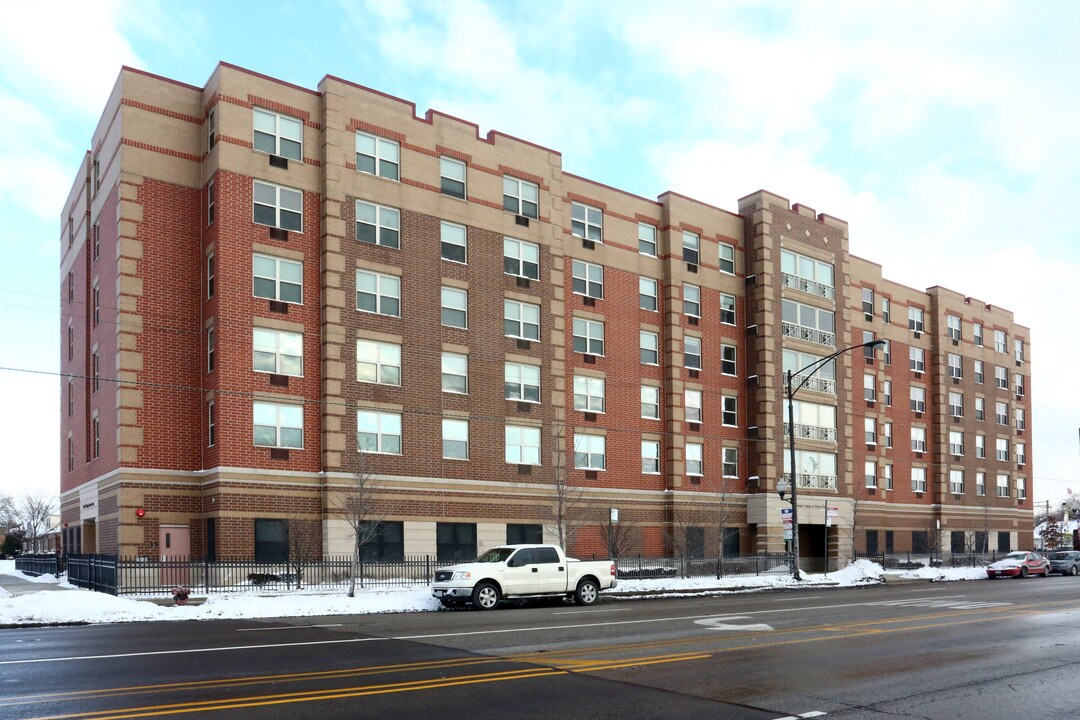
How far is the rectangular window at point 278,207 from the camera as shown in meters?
35.4

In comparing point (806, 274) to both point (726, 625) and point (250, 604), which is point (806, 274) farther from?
point (250, 604)

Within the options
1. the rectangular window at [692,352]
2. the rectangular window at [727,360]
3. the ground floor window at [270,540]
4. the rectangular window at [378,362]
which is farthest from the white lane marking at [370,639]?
the rectangular window at [727,360]

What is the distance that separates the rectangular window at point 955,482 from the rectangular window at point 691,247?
88.7ft

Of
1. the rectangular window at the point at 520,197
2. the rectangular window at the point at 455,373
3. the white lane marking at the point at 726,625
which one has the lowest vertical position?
the white lane marking at the point at 726,625

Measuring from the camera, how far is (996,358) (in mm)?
69312

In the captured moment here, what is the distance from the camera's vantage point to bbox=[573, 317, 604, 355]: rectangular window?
44.4 m

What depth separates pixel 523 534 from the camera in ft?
135

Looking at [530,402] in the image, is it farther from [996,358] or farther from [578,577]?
[996,358]

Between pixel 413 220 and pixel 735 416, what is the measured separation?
67.5 feet

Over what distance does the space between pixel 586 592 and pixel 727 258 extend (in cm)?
2720

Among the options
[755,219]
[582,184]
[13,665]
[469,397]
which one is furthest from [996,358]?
[13,665]

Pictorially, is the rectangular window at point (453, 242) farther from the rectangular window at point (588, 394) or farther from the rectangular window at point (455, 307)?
the rectangular window at point (588, 394)

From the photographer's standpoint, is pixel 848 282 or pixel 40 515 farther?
pixel 40 515

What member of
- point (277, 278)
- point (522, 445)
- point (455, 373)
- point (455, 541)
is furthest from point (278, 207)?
point (455, 541)
